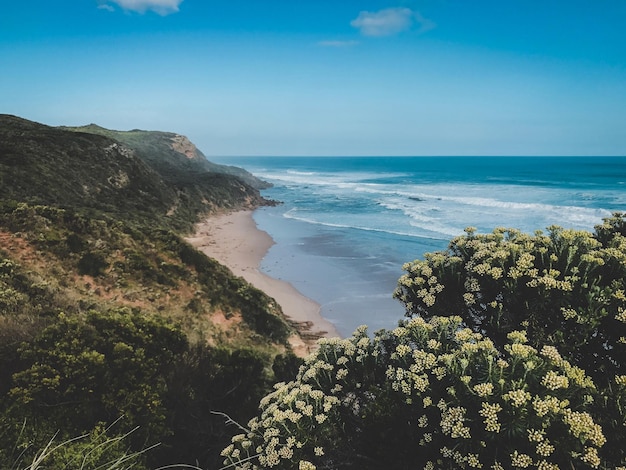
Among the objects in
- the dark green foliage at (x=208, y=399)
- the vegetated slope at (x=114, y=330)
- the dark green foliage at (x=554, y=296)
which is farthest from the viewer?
the dark green foliage at (x=208, y=399)

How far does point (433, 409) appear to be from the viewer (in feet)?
18.6

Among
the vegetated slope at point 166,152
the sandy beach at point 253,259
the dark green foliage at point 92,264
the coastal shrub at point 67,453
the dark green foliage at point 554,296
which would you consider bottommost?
the sandy beach at point 253,259

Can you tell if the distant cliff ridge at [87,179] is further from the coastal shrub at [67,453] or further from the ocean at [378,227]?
the coastal shrub at [67,453]

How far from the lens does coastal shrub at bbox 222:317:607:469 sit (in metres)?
4.70

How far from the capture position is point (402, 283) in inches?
321

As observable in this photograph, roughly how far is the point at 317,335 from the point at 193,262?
7565mm

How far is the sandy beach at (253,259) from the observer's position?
20438 millimetres

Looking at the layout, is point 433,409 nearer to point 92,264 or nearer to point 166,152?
point 92,264

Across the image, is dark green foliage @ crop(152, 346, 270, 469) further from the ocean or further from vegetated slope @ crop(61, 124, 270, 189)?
vegetated slope @ crop(61, 124, 270, 189)

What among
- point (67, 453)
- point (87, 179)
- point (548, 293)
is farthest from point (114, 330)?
point (87, 179)

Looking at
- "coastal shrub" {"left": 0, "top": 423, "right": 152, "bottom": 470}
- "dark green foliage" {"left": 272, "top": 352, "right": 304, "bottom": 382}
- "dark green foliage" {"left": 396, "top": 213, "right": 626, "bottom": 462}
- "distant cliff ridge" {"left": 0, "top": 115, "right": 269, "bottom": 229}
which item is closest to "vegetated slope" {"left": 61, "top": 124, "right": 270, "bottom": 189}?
"distant cliff ridge" {"left": 0, "top": 115, "right": 269, "bottom": 229}

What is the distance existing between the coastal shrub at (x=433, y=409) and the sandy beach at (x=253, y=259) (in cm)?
1118

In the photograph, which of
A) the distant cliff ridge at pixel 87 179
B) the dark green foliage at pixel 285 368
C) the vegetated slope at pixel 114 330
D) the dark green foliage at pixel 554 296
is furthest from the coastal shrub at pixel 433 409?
the distant cliff ridge at pixel 87 179

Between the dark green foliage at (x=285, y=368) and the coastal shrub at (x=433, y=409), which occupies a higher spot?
the coastal shrub at (x=433, y=409)
